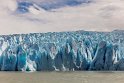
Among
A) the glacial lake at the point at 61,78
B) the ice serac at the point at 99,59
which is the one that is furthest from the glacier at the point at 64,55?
the glacial lake at the point at 61,78

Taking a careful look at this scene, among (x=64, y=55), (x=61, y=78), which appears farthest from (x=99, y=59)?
(x=61, y=78)

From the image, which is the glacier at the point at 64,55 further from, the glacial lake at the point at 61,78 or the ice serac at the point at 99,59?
the glacial lake at the point at 61,78

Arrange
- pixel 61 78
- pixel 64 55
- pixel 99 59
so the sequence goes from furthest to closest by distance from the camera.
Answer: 1. pixel 64 55
2. pixel 99 59
3. pixel 61 78

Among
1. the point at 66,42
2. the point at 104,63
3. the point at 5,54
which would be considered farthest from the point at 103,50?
the point at 5,54

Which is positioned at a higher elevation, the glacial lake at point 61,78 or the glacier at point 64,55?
the glacier at point 64,55

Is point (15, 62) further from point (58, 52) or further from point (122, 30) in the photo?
point (122, 30)

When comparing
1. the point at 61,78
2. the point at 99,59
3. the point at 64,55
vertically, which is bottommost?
the point at 61,78

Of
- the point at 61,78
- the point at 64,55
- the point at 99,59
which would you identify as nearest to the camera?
the point at 61,78

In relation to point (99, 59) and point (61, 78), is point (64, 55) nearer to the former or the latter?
point (99, 59)
